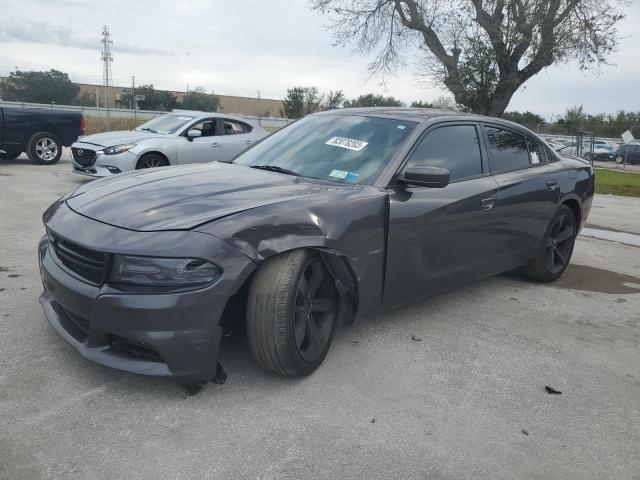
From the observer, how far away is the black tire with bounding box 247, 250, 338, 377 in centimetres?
288

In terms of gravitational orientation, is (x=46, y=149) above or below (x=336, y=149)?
below

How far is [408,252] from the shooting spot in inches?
145

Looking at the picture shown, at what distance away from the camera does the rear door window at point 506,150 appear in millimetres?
4629

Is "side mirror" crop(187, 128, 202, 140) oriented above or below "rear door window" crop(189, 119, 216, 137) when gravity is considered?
below

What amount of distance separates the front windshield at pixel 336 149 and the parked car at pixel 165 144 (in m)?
4.87

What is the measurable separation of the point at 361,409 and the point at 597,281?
151 inches

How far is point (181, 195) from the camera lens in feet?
10.4

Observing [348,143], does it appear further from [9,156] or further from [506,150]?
[9,156]

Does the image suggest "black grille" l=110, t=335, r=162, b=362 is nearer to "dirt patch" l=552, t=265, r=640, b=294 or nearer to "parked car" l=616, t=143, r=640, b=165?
"dirt patch" l=552, t=265, r=640, b=294

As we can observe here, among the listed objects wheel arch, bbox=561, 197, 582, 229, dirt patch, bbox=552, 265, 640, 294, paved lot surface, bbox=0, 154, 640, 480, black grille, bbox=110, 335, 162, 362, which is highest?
wheel arch, bbox=561, 197, 582, 229

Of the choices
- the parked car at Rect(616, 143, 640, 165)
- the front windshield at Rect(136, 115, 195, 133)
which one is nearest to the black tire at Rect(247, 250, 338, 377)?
the front windshield at Rect(136, 115, 195, 133)

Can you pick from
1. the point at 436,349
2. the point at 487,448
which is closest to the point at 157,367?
the point at 487,448

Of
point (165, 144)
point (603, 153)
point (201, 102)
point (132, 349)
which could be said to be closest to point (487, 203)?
point (132, 349)

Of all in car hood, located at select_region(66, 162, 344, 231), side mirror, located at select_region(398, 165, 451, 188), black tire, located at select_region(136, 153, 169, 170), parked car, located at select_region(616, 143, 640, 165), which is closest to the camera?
car hood, located at select_region(66, 162, 344, 231)
